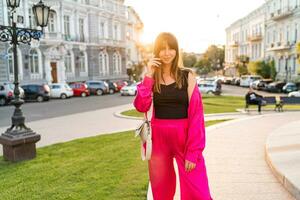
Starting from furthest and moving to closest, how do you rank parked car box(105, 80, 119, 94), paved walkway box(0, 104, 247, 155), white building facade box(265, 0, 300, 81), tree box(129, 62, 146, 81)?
tree box(129, 62, 146, 81) → white building facade box(265, 0, 300, 81) → parked car box(105, 80, 119, 94) → paved walkway box(0, 104, 247, 155)

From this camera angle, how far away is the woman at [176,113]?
132 inches

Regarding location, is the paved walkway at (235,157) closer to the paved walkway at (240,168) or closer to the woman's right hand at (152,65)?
the paved walkway at (240,168)

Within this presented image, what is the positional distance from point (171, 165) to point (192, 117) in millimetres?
625

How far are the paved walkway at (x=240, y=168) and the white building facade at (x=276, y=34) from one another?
32086 millimetres

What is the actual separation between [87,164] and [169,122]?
3602mm

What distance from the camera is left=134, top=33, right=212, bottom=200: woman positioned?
3361mm

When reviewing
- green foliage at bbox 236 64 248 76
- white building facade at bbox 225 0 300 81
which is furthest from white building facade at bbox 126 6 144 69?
white building facade at bbox 225 0 300 81

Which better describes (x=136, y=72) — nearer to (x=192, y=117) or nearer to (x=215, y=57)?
(x=215, y=57)

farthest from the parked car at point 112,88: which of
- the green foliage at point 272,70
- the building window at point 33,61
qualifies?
the green foliage at point 272,70

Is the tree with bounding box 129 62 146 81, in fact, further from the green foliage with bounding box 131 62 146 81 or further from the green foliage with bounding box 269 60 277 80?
the green foliage with bounding box 269 60 277 80

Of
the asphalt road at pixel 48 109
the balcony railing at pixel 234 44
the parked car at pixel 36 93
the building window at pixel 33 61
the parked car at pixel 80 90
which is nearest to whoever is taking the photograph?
the asphalt road at pixel 48 109

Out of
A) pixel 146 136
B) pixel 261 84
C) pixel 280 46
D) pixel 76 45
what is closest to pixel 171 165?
pixel 146 136

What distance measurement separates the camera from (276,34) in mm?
48688

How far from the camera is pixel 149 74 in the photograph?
3.50 meters
